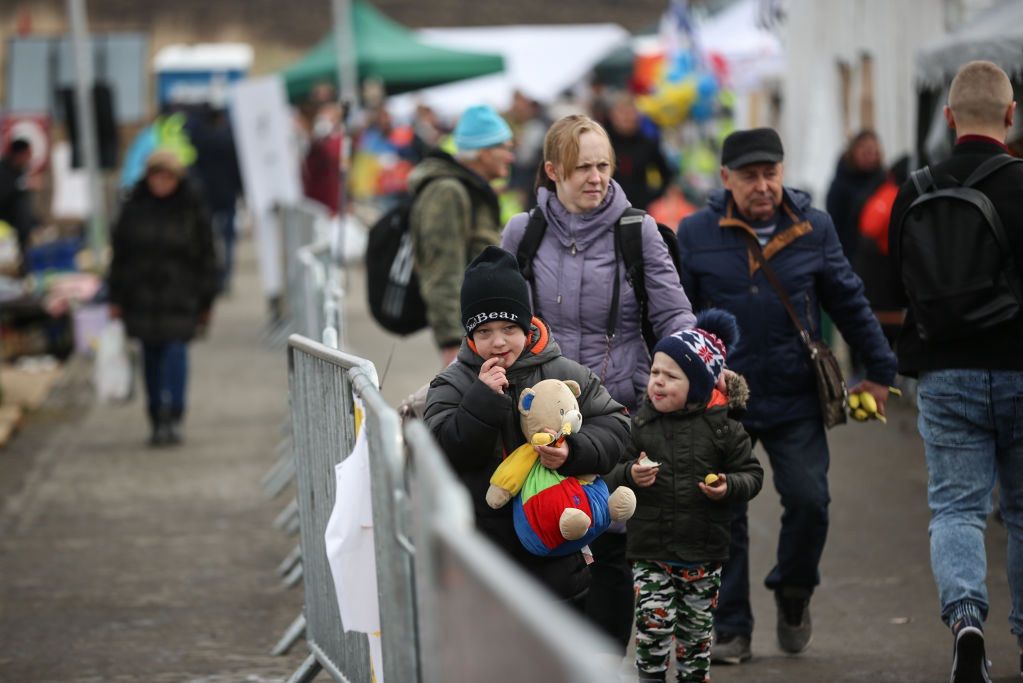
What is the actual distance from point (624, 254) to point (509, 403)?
1.09 metres

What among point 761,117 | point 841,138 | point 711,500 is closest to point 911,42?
point 841,138

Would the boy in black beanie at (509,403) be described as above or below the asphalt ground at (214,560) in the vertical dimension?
above

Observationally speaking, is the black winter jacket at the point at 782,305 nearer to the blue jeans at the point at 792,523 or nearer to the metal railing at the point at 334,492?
the blue jeans at the point at 792,523

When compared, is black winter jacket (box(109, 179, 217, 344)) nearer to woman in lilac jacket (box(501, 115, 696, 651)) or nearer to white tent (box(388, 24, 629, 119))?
woman in lilac jacket (box(501, 115, 696, 651))

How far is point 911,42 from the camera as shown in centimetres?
1383

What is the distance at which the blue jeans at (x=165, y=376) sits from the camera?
466 inches

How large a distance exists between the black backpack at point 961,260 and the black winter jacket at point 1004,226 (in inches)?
1.2

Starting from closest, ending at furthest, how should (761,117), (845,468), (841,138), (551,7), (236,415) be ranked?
(845,468), (236,415), (841,138), (761,117), (551,7)

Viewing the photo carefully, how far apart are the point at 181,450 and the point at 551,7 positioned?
4016 centimetres

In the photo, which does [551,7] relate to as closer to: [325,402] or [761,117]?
[761,117]

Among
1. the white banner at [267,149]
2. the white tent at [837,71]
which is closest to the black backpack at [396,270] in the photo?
the white tent at [837,71]

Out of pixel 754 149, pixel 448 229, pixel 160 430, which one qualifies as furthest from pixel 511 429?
pixel 160 430

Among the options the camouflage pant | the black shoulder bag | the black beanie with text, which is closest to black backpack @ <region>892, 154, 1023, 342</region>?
the black shoulder bag

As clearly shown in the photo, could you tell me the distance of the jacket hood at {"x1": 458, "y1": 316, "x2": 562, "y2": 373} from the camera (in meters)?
4.84
